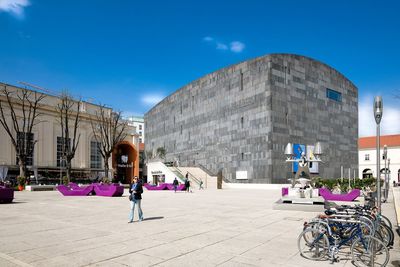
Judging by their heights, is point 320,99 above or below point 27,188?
above

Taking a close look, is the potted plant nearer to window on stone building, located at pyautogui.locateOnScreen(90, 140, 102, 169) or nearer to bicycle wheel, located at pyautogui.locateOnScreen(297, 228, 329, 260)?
window on stone building, located at pyautogui.locateOnScreen(90, 140, 102, 169)

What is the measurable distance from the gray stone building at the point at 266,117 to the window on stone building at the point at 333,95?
6.7 inches

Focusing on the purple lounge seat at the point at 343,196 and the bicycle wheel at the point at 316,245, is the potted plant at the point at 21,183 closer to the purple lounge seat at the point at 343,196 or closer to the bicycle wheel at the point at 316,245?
the purple lounge seat at the point at 343,196

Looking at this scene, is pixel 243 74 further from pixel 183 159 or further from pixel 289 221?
pixel 289 221

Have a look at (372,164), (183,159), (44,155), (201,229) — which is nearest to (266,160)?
(183,159)

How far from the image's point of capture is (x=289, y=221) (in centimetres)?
1309

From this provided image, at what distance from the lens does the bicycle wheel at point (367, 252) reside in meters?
6.59

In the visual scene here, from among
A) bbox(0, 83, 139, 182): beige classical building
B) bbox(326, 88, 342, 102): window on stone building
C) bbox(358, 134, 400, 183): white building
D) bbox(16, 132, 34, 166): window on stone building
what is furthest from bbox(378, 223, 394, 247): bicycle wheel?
bbox(358, 134, 400, 183): white building

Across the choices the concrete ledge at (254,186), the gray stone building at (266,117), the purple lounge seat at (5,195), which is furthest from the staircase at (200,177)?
the purple lounge seat at (5,195)

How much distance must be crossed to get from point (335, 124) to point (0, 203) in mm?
52784

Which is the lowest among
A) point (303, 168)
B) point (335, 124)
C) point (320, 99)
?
point (303, 168)

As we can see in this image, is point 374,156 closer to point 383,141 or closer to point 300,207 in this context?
point 383,141

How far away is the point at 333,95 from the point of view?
59188 mm

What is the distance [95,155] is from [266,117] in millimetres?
30450
